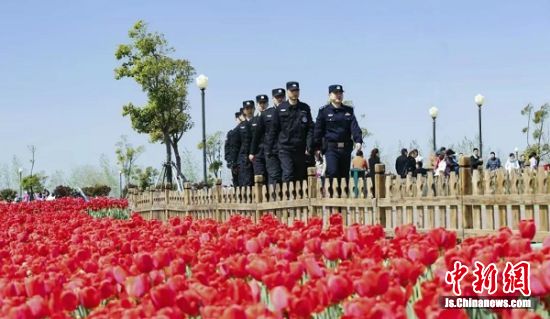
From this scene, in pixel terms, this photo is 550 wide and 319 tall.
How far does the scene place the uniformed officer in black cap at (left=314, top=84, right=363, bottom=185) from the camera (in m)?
15.3

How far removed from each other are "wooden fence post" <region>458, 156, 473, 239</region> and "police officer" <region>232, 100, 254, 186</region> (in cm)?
701

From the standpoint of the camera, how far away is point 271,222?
8.05 meters

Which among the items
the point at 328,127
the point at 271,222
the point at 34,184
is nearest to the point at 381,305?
the point at 271,222

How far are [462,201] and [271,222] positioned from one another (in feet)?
18.1

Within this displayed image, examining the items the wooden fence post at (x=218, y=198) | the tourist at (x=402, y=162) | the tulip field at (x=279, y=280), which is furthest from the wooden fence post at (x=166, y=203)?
the tulip field at (x=279, y=280)

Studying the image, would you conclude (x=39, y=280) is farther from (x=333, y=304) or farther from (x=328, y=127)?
(x=328, y=127)

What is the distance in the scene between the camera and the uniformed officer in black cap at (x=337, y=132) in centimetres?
1534

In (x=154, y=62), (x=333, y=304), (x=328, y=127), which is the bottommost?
(x=333, y=304)

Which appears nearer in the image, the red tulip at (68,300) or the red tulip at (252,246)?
the red tulip at (68,300)

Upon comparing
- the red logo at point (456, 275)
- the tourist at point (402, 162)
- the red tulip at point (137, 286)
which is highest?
the tourist at point (402, 162)

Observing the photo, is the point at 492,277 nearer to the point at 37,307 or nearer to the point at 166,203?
the point at 37,307

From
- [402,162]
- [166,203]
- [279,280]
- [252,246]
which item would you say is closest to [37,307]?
[279,280]

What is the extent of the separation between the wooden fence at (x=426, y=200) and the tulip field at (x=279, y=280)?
6.28 m

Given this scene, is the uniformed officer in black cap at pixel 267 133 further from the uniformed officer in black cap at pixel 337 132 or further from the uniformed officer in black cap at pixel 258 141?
the uniformed officer in black cap at pixel 337 132
